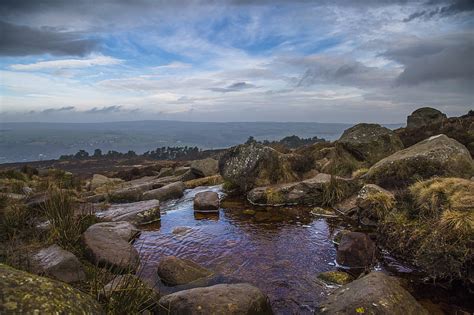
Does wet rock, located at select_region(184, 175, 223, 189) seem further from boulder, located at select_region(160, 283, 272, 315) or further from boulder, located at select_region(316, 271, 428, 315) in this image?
boulder, located at select_region(316, 271, 428, 315)

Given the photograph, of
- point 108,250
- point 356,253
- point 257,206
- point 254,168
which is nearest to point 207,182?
point 254,168

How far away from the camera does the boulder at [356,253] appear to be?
9.25 m

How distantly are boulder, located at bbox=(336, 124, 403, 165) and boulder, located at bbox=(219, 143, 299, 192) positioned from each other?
233 inches

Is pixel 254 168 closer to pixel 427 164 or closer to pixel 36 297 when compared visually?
pixel 427 164

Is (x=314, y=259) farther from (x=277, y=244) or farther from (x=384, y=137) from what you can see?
(x=384, y=137)

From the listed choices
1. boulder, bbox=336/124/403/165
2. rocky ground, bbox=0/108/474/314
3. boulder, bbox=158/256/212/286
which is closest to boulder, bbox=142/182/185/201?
rocky ground, bbox=0/108/474/314

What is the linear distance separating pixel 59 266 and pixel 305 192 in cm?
1158

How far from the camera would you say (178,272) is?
27.9 feet

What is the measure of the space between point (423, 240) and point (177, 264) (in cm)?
648

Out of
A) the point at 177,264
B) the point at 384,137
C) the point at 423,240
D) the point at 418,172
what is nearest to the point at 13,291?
the point at 177,264

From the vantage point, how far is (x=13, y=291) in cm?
386

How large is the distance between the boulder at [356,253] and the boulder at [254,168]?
905cm

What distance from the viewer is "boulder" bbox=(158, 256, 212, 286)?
331 inches

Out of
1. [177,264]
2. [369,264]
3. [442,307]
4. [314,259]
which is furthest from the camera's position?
[314,259]
